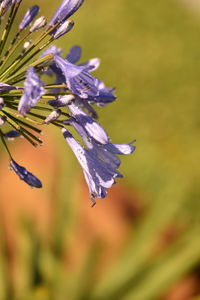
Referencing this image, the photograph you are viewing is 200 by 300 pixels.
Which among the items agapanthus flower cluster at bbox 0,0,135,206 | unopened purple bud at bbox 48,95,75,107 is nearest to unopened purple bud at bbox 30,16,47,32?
agapanthus flower cluster at bbox 0,0,135,206

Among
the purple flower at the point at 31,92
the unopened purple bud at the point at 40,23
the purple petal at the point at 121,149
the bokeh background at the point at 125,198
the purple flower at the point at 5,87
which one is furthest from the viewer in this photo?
the bokeh background at the point at 125,198

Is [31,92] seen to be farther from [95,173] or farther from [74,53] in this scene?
[74,53]

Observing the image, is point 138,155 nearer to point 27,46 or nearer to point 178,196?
point 178,196

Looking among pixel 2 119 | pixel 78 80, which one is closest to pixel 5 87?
pixel 2 119

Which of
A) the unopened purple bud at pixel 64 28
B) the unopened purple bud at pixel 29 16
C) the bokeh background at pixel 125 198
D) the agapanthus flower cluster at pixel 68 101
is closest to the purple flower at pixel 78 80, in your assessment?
the agapanthus flower cluster at pixel 68 101

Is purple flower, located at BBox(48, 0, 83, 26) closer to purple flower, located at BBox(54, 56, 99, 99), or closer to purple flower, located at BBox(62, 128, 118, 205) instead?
purple flower, located at BBox(54, 56, 99, 99)

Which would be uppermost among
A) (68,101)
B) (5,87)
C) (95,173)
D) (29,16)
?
(29,16)

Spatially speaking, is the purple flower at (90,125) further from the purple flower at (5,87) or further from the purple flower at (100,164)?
the purple flower at (5,87)
